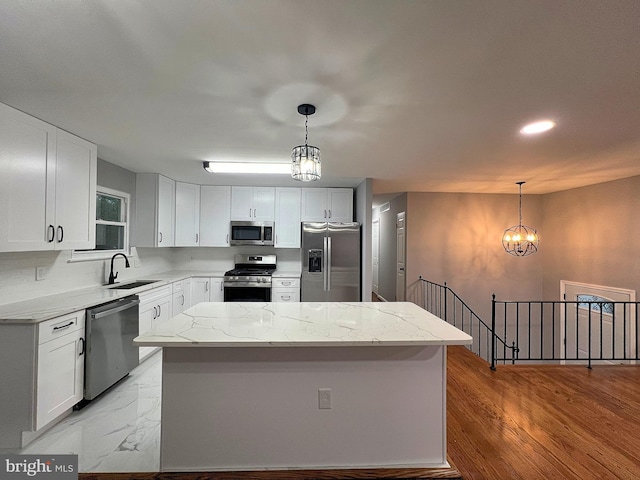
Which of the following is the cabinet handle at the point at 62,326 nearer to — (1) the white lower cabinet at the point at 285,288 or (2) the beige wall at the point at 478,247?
(1) the white lower cabinet at the point at 285,288

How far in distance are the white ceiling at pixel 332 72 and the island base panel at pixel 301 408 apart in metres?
1.60

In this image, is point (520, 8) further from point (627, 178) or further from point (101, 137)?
A: point (627, 178)

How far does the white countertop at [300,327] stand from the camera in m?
1.65

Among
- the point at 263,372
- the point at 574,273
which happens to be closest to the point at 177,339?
the point at 263,372

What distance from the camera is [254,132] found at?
261cm

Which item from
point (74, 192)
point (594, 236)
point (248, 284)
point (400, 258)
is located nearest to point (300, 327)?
point (74, 192)

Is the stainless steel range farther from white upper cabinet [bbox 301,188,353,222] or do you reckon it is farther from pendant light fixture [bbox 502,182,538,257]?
pendant light fixture [bbox 502,182,538,257]

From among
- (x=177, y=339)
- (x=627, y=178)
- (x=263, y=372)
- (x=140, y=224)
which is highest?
(x=627, y=178)

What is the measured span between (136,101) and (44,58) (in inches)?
20.0

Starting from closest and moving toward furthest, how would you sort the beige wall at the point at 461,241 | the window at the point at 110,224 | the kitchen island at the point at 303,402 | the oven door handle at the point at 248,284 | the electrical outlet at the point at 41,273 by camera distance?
the kitchen island at the point at 303,402 < the electrical outlet at the point at 41,273 < the window at the point at 110,224 < the oven door handle at the point at 248,284 < the beige wall at the point at 461,241

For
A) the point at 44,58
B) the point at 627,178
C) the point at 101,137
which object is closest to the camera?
the point at 44,58

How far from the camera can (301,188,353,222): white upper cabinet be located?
5039 millimetres

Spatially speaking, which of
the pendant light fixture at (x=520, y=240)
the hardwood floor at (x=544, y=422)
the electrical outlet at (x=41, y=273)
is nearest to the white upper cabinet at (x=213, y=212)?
the electrical outlet at (x=41, y=273)

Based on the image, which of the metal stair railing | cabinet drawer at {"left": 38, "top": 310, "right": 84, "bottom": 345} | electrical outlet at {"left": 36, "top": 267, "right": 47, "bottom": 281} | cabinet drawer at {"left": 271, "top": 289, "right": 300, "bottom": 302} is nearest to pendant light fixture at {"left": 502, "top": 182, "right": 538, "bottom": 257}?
the metal stair railing
